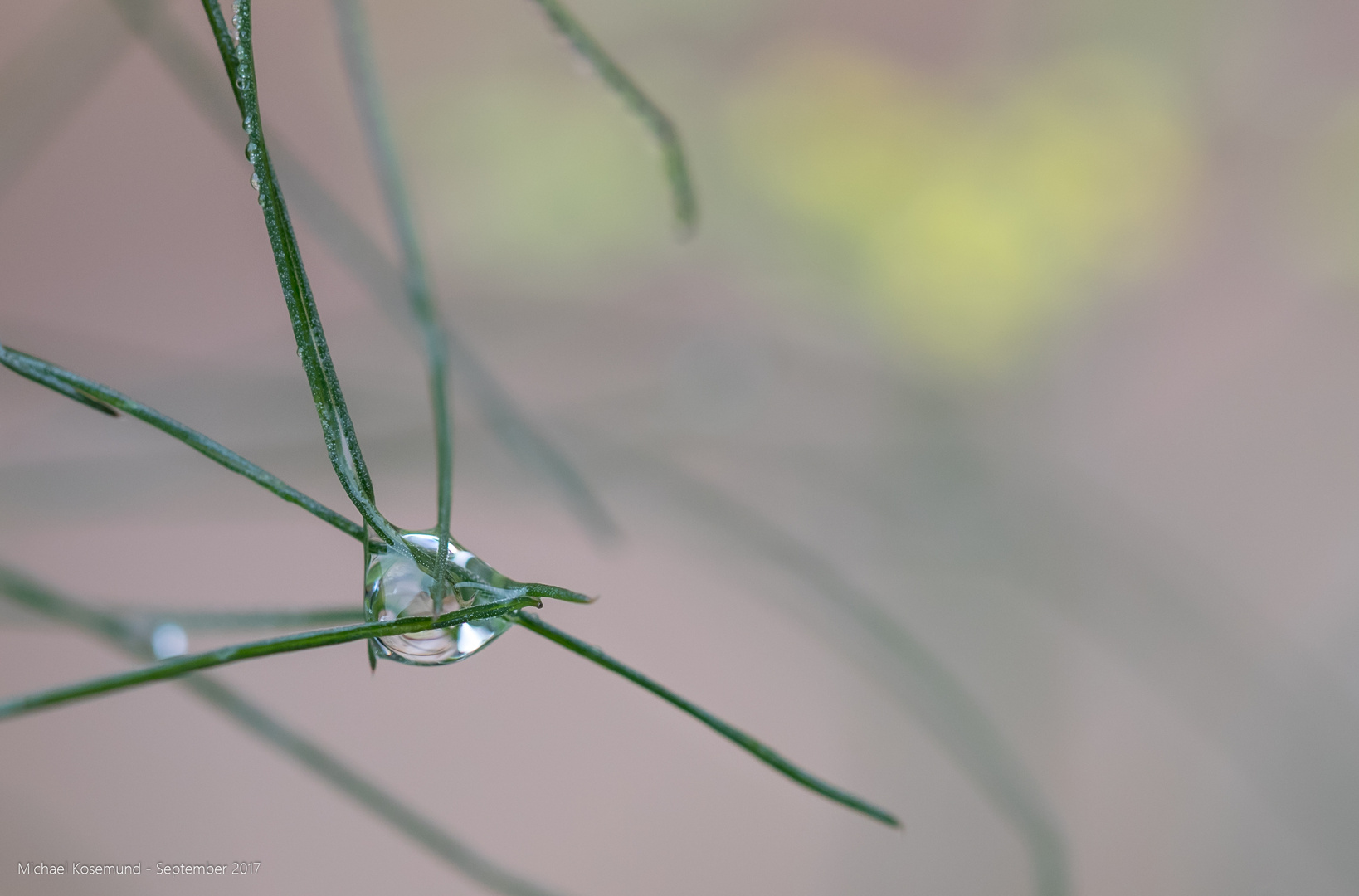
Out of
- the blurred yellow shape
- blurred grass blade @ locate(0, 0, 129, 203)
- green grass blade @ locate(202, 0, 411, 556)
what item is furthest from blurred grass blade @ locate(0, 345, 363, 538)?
the blurred yellow shape

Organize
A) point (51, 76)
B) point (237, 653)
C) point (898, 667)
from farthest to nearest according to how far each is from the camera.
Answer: point (898, 667) < point (51, 76) < point (237, 653)

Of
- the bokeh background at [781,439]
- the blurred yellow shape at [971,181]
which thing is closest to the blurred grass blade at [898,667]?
the bokeh background at [781,439]

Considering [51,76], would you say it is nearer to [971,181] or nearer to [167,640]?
[167,640]

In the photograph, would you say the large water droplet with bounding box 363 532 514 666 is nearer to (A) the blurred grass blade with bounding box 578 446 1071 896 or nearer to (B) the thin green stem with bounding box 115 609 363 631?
(B) the thin green stem with bounding box 115 609 363 631

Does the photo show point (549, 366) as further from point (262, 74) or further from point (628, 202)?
point (262, 74)

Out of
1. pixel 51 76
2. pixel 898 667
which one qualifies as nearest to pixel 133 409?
pixel 51 76

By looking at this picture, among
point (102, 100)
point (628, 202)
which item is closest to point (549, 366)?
point (628, 202)
